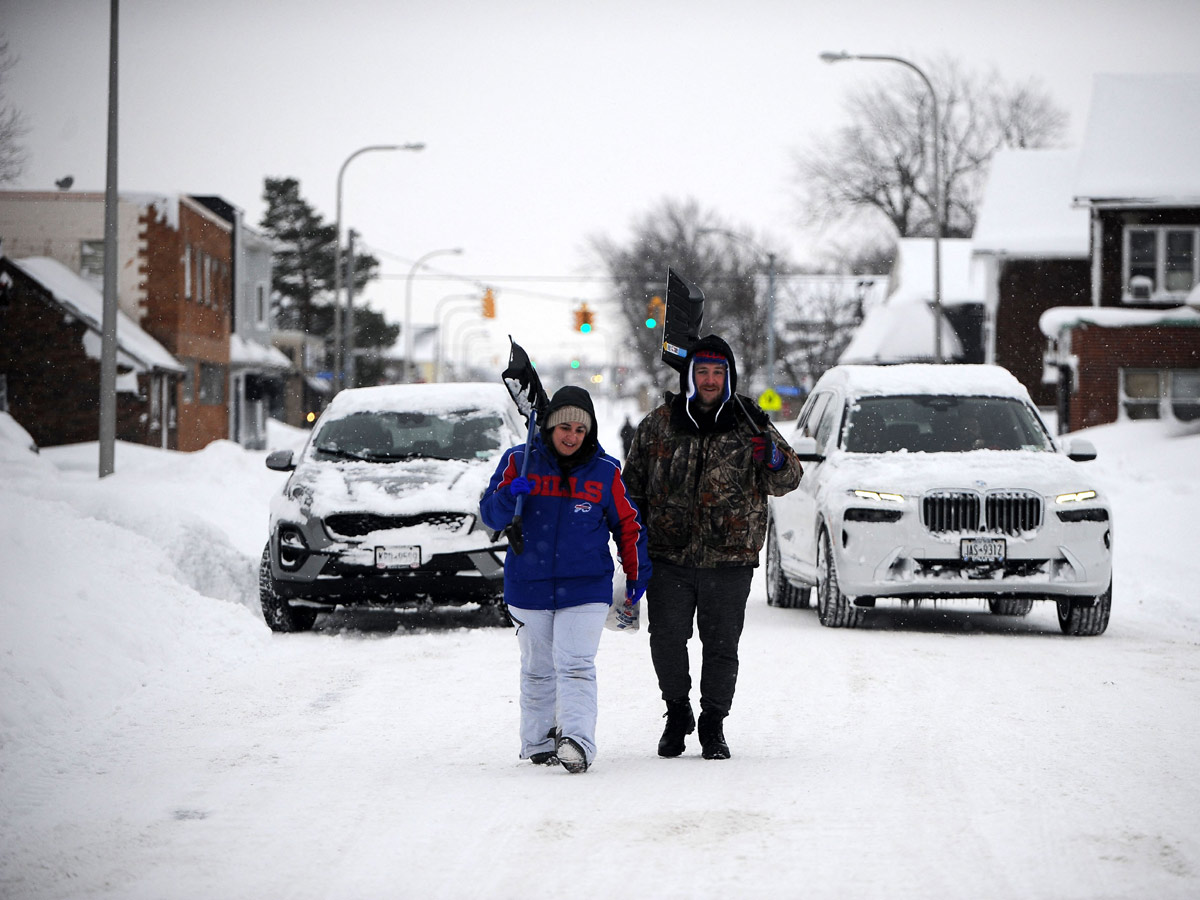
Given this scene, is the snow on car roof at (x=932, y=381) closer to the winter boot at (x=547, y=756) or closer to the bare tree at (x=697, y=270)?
the winter boot at (x=547, y=756)

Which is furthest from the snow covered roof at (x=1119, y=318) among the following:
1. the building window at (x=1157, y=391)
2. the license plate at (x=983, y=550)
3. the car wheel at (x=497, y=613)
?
the car wheel at (x=497, y=613)

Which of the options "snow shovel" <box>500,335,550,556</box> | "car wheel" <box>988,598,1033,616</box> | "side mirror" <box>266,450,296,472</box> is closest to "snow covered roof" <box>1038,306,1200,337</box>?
"car wheel" <box>988,598,1033,616</box>

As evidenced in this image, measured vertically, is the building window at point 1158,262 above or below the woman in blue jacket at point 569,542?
above

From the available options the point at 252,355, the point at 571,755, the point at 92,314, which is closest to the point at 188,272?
the point at 92,314

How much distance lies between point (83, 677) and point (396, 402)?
5.24 metres

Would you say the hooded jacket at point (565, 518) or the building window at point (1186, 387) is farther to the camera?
the building window at point (1186, 387)

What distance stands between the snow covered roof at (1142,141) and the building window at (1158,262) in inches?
36.8

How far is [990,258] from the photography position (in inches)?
1900

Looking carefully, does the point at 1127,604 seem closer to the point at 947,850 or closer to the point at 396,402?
the point at 396,402

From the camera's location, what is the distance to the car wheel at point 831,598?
40.0 ft

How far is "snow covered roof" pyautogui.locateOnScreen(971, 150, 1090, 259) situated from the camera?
46969 mm

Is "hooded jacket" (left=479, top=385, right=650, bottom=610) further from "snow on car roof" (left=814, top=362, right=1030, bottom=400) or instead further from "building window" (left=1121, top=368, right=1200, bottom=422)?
"building window" (left=1121, top=368, right=1200, bottom=422)

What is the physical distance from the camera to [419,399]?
13.7 meters

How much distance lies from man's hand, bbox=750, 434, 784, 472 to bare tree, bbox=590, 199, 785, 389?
76036mm
